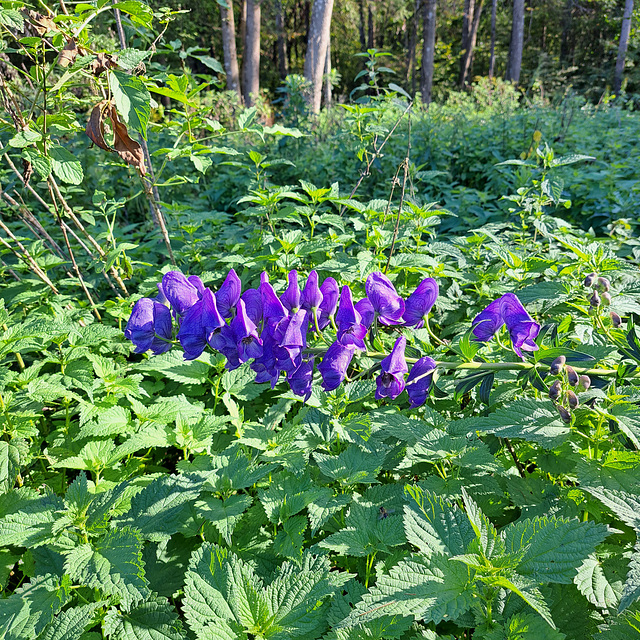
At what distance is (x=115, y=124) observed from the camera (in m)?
2.45

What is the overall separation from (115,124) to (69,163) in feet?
1.05

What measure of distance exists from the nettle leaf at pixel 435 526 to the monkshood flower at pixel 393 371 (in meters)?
0.29

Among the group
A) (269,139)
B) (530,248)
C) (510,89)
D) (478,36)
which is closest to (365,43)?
(478,36)

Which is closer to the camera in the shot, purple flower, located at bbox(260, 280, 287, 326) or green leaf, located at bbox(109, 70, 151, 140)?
purple flower, located at bbox(260, 280, 287, 326)

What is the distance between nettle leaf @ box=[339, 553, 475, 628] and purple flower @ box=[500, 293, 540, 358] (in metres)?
0.69

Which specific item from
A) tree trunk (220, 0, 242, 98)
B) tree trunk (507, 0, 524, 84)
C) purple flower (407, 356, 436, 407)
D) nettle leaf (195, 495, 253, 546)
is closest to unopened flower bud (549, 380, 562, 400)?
purple flower (407, 356, 436, 407)

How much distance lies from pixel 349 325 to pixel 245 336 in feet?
1.01

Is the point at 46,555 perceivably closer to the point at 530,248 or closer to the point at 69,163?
the point at 69,163

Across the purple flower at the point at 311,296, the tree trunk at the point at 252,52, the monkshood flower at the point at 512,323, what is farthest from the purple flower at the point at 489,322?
the tree trunk at the point at 252,52

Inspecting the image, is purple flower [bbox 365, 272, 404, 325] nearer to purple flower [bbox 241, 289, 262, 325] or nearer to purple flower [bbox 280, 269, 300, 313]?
purple flower [bbox 280, 269, 300, 313]

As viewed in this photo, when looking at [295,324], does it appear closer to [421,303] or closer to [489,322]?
[421,303]

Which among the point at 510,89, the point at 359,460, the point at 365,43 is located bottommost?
the point at 359,460

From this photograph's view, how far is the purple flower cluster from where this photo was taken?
1351 millimetres

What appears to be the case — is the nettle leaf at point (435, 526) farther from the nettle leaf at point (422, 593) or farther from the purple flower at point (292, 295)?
the purple flower at point (292, 295)
